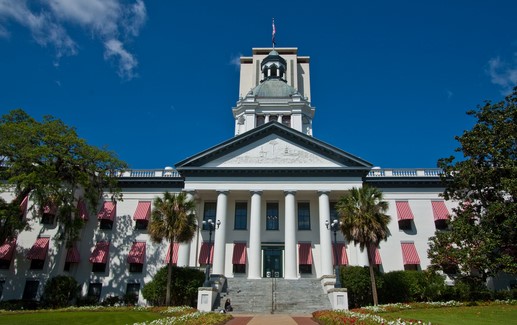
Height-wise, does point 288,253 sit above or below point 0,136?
below

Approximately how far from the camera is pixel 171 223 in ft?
84.1

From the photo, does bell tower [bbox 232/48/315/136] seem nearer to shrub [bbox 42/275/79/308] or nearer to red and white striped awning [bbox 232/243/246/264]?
red and white striped awning [bbox 232/243/246/264]

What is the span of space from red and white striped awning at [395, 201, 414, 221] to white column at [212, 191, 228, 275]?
15726 millimetres

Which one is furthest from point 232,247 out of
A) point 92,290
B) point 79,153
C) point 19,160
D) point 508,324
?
point 508,324

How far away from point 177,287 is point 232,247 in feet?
25.4

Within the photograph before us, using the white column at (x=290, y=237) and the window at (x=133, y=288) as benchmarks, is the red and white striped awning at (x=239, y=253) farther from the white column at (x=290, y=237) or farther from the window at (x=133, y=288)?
the window at (x=133, y=288)

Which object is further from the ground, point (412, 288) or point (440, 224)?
point (440, 224)

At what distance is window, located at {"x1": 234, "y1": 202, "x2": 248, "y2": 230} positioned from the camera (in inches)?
1337

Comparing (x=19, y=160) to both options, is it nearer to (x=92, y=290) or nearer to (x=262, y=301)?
(x=92, y=290)

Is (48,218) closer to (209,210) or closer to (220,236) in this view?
(209,210)

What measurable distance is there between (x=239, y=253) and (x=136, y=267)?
362 inches

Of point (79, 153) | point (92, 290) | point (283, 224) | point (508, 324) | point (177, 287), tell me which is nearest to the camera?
point (508, 324)

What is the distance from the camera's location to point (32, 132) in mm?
26203

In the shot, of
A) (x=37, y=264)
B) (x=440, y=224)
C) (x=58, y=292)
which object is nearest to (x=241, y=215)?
(x=58, y=292)
